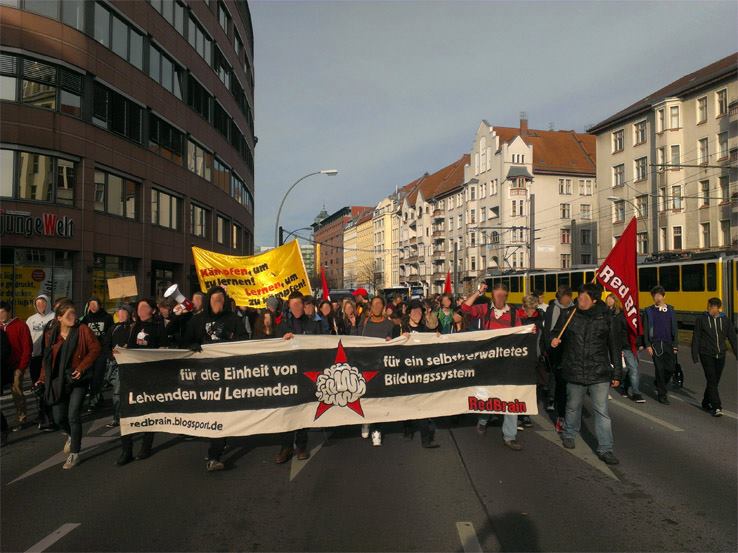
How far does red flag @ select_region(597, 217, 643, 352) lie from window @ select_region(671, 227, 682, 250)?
126ft

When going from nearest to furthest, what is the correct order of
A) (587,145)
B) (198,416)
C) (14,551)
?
(14,551) < (198,416) < (587,145)

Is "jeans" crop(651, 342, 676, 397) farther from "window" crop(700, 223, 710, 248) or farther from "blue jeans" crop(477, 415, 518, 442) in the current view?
"window" crop(700, 223, 710, 248)

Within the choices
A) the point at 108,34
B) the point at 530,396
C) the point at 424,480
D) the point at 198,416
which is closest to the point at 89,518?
the point at 198,416

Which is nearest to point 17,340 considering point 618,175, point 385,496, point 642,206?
point 385,496

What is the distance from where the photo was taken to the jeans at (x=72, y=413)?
632 cm

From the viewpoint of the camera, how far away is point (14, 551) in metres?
4.16

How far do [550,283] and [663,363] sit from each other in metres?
25.8

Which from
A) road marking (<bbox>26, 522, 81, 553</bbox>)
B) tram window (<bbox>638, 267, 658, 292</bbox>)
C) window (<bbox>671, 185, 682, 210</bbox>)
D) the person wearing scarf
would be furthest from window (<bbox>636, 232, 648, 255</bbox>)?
road marking (<bbox>26, 522, 81, 553</bbox>)

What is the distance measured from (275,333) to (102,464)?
230cm

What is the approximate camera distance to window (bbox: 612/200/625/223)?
48.6m

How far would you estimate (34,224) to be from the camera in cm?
1870

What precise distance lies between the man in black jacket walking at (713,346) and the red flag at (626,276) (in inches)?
34.7

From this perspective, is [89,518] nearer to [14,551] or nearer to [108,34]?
[14,551]

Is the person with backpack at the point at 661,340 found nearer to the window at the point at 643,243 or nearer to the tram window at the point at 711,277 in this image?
the tram window at the point at 711,277
